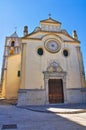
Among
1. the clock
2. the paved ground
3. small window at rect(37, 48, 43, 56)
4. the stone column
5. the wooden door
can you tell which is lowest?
the paved ground

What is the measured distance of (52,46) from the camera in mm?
15516

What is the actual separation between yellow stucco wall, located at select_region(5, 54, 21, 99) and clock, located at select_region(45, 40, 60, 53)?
5.12 meters

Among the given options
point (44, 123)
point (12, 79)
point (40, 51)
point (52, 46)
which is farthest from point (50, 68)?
point (44, 123)

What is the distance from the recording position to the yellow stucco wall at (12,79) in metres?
17.1

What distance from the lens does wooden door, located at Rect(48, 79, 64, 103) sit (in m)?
13.9

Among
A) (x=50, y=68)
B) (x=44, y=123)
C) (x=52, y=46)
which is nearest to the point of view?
(x=44, y=123)

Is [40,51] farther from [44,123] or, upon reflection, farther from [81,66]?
[44,123]

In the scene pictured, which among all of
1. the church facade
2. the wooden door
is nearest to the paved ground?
the church facade

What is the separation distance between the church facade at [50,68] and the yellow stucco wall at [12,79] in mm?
236

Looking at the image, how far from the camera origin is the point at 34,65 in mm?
14219

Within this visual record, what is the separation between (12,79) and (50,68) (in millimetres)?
5994

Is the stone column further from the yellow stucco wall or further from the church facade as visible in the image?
the yellow stucco wall

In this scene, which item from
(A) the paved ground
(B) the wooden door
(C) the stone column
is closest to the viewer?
(A) the paved ground

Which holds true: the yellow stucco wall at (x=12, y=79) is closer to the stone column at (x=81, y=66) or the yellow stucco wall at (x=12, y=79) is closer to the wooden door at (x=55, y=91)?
the wooden door at (x=55, y=91)
